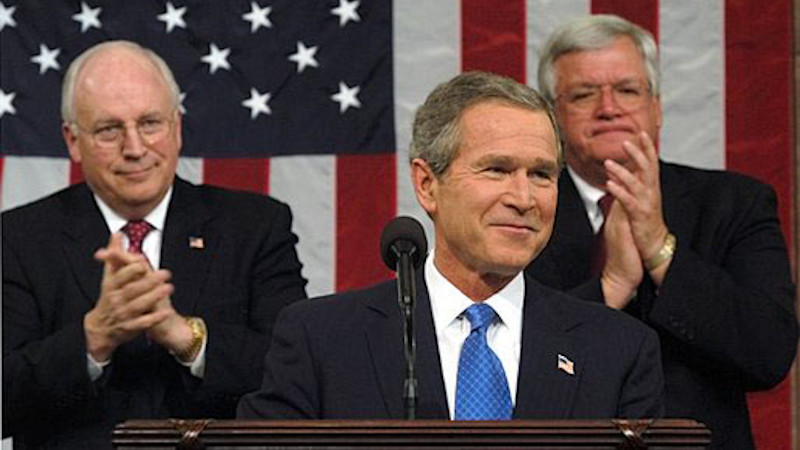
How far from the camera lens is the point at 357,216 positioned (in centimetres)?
541

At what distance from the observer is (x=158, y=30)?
17.7 ft

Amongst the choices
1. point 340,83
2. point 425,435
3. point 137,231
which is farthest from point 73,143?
point 425,435

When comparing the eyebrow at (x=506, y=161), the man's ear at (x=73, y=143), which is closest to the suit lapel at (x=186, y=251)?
the man's ear at (x=73, y=143)

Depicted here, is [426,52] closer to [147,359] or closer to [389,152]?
[389,152]

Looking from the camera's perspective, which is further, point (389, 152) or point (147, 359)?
point (389, 152)

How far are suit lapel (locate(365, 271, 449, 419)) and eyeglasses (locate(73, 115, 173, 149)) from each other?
1.11m

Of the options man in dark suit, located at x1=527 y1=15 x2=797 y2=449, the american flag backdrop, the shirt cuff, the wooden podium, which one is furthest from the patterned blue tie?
the american flag backdrop

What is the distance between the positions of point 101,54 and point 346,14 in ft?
3.76

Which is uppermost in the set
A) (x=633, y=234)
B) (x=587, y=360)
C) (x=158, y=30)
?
(x=158, y=30)

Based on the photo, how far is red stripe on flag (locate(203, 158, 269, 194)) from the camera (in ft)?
17.7

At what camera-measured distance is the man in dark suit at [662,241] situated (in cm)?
416

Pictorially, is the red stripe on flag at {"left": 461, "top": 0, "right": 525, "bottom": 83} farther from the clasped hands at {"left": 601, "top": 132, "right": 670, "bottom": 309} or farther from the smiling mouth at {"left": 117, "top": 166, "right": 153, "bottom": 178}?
the smiling mouth at {"left": 117, "top": 166, "right": 153, "bottom": 178}

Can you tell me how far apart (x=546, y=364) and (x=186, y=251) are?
1322 mm

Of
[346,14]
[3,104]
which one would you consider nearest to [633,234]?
[346,14]
